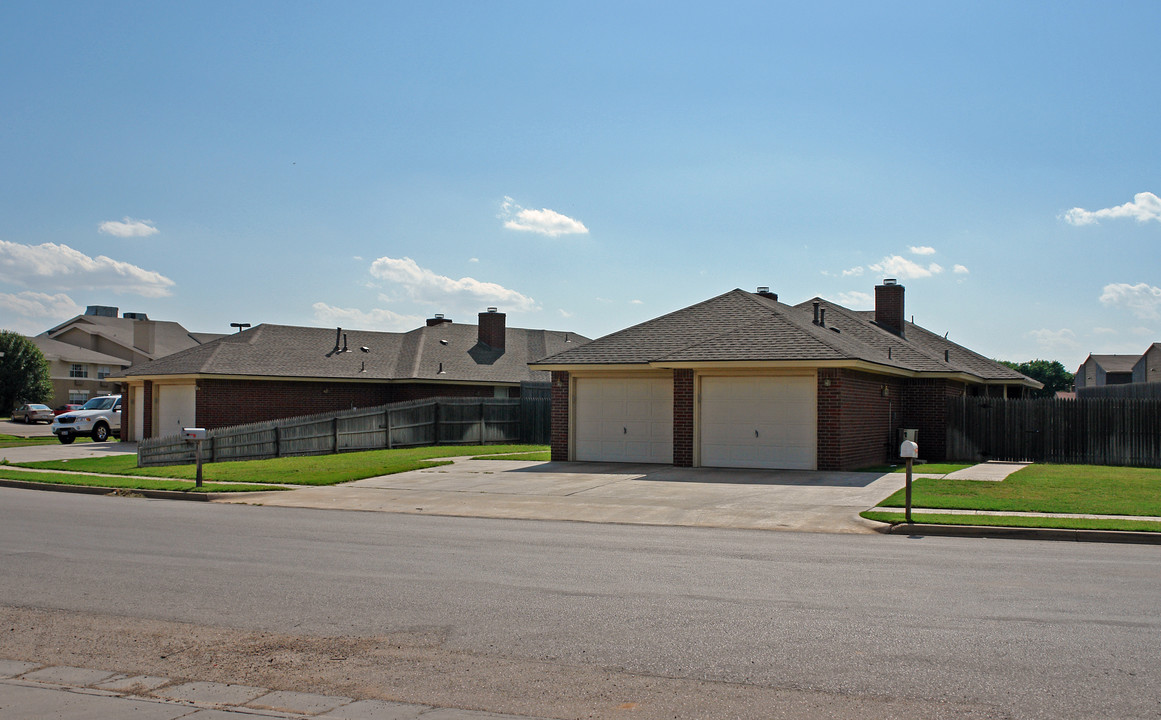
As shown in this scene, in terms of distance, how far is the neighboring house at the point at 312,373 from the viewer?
34156 mm

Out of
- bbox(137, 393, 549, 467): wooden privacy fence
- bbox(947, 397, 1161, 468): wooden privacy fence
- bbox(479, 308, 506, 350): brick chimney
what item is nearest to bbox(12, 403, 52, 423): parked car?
bbox(479, 308, 506, 350): brick chimney

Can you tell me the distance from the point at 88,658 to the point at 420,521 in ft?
27.4

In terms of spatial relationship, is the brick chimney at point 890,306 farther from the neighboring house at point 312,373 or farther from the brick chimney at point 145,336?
the brick chimney at point 145,336

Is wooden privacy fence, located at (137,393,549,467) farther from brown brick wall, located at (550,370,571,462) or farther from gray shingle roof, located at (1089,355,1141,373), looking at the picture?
gray shingle roof, located at (1089,355,1141,373)

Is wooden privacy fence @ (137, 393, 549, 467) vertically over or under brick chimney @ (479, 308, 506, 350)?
under

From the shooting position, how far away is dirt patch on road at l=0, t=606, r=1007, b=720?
5.58m

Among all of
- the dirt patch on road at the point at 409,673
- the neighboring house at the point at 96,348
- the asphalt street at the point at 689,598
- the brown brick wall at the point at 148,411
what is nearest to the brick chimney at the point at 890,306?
the asphalt street at the point at 689,598

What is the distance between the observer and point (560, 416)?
26938mm

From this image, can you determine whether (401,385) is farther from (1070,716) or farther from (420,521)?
(1070,716)

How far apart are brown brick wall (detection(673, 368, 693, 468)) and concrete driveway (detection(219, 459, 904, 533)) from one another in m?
0.63

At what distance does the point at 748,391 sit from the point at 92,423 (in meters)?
29.8

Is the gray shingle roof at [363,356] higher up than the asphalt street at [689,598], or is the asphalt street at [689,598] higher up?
the gray shingle roof at [363,356]

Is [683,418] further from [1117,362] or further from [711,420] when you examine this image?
[1117,362]

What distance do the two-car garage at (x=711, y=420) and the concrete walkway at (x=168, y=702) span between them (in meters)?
18.6
